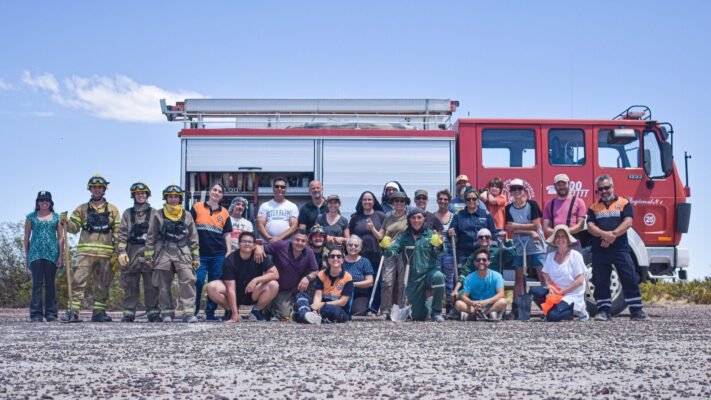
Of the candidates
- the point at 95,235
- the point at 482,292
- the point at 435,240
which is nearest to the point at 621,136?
the point at 482,292

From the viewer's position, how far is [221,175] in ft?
41.2

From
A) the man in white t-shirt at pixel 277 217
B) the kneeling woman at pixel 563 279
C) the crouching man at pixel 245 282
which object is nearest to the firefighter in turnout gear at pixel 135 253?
the crouching man at pixel 245 282

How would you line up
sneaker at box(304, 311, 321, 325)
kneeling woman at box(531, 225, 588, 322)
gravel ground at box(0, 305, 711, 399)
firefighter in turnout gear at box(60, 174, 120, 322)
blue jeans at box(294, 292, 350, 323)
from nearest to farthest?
1. gravel ground at box(0, 305, 711, 399)
2. sneaker at box(304, 311, 321, 325)
3. blue jeans at box(294, 292, 350, 323)
4. kneeling woman at box(531, 225, 588, 322)
5. firefighter in turnout gear at box(60, 174, 120, 322)

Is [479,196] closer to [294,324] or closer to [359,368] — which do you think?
[294,324]

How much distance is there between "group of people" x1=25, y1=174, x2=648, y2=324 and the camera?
1074cm

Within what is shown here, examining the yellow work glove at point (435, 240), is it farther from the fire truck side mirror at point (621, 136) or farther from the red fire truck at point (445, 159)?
the fire truck side mirror at point (621, 136)

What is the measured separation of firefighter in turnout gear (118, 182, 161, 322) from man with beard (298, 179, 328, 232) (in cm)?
203

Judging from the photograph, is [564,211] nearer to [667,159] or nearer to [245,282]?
[667,159]

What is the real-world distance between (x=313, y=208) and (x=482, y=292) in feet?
8.61

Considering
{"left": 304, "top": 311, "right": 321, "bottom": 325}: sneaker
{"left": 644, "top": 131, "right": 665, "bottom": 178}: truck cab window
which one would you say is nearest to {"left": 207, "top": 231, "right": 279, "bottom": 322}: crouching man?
{"left": 304, "top": 311, "right": 321, "bottom": 325}: sneaker

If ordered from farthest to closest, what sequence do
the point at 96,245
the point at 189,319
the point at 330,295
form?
the point at 96,245, the point at 189,319, the point at 330,295

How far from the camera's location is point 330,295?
34.3ft

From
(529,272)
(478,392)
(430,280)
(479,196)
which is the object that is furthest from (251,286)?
(478,392)

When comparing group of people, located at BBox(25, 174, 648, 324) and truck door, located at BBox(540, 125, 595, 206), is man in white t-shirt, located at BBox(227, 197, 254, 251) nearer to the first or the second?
group of people, located at BBox(25, 174, 648, 324)
